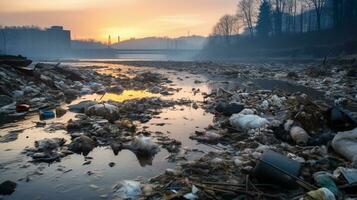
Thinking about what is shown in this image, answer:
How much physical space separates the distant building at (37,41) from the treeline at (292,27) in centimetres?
5086

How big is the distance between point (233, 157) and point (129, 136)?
203 cm

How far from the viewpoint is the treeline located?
45.0 meters

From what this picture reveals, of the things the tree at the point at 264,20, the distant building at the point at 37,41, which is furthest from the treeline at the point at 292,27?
the distant building at the point at 37,41

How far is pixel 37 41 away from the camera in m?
109

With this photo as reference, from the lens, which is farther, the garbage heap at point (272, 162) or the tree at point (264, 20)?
the tree at point (264, 20)

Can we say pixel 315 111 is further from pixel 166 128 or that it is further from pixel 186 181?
pixel 186 181

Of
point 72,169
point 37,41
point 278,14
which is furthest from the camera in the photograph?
point 37,41

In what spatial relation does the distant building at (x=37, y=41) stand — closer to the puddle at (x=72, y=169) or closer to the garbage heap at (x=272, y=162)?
the puddle at (x=72, y=169)

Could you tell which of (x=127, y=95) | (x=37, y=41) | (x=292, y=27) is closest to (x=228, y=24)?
(x=292, y=27)

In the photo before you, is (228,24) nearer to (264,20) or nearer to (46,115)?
(264,20)

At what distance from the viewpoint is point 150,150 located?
16.9ft

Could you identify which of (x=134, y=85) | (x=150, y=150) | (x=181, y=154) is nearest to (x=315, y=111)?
(x=181, y=154)

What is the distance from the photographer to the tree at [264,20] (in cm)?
6322

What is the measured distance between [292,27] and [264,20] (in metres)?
7.88
